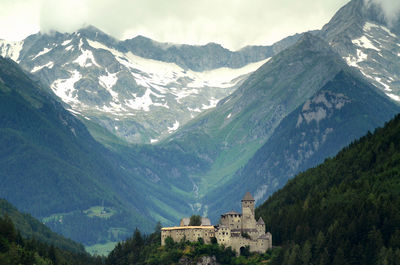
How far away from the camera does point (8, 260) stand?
652ft
